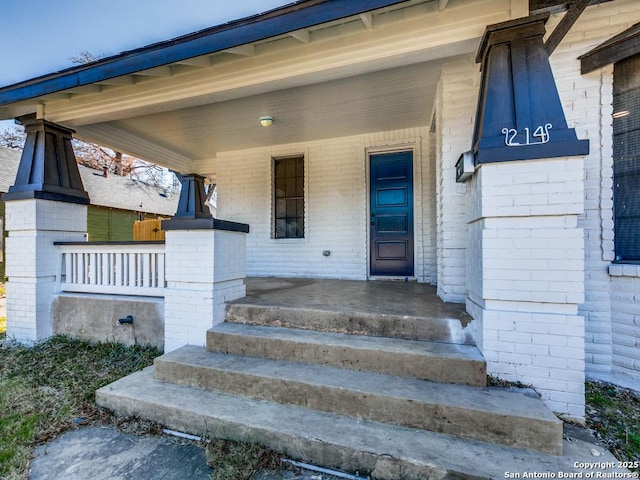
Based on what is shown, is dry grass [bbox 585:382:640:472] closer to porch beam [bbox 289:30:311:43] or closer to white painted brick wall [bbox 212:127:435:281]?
white painted brick wall [bbox 212:127:435:281]

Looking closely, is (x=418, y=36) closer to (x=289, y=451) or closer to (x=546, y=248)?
(x=546, y=248)

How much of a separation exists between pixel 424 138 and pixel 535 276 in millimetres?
3192

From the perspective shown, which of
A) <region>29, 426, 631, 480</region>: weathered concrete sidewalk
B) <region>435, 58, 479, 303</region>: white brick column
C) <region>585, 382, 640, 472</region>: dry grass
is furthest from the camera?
<region>435, 58, 479, 303</region>: white brick column

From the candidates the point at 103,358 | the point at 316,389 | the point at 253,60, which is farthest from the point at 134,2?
the point at 316,389

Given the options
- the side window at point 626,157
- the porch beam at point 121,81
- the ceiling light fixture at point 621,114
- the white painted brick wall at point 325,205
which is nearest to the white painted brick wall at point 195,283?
the porch beam at point 121,81

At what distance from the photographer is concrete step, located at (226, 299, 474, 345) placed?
2.31 meters

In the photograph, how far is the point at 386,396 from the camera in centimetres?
182

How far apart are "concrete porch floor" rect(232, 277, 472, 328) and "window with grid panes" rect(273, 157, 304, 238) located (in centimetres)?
169

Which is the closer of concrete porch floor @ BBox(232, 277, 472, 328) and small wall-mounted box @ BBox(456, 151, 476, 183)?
small wall-mounted box @ BBox(456, 151, 476, 183)

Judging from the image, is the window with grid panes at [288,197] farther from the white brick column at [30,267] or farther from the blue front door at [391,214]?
the white brick column at [30,267]

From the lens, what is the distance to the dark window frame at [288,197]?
5438 mm

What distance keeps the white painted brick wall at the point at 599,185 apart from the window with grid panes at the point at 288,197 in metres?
3.84

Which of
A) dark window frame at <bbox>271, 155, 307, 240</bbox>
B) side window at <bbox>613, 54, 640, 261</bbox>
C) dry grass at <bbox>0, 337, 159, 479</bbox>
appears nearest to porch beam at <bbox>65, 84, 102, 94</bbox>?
dark window frame at <bbox>271, 155, 307, 240</bbox>

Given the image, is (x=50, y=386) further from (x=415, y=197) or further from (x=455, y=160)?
(x=415, y=197)
